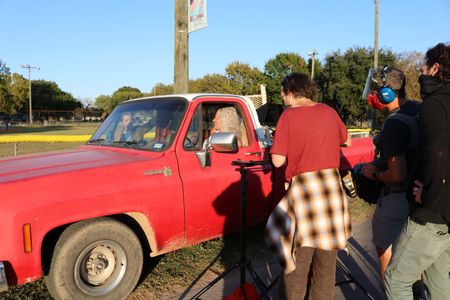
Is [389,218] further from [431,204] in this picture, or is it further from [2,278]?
[2,278]

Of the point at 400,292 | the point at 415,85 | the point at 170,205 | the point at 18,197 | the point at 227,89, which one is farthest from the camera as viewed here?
the point at 227,89

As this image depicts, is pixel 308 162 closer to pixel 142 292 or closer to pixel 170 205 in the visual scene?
pixel 170 205

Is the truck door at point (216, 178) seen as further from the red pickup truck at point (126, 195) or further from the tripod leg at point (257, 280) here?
the tripod leg at point (257, 280)

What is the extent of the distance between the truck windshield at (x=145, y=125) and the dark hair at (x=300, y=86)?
1.55 meters

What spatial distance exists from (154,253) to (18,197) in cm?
137

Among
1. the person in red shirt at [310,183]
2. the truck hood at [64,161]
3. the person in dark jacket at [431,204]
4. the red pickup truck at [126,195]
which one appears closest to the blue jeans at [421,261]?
the person in dark jacket at [431,204]

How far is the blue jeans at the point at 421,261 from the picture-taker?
227 centimetres

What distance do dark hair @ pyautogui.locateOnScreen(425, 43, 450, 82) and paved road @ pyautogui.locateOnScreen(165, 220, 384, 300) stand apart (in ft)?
6.32

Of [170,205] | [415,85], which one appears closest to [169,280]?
[170,205]

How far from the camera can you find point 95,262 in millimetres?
3365

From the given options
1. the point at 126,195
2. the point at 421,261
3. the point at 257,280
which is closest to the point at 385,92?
the point at 421,261

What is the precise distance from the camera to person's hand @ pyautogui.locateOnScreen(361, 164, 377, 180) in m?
3.03

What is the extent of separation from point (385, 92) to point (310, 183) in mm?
1058

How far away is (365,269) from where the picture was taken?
435 cm
